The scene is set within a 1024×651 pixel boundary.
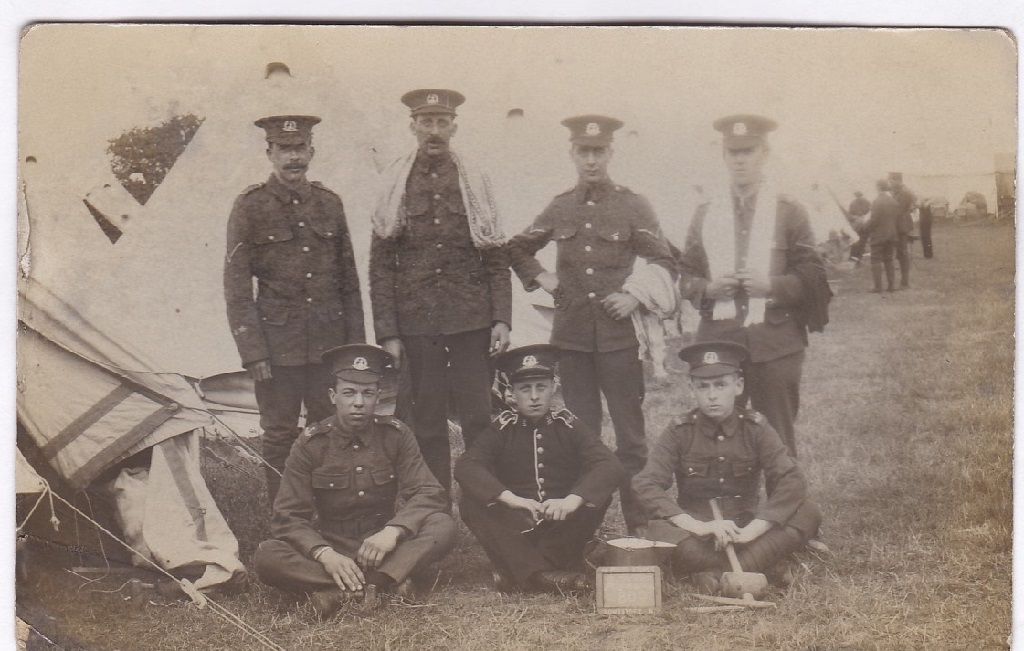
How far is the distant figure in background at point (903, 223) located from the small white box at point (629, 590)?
1.95 meters

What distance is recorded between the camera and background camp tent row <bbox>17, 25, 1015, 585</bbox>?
15.2ft

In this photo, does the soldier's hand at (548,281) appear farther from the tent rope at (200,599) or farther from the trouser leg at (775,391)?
the tent rope at (200,599)

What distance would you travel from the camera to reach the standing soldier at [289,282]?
4.55 meters

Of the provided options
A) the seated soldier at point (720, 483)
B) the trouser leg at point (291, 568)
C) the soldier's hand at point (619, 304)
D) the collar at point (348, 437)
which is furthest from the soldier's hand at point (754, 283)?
the trouser leg at point (291, 568)

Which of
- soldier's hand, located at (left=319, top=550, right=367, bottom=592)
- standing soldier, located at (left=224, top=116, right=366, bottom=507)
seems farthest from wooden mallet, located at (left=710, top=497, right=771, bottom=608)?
standing soldier, located at (left=224, top=116, right=366, bottom=507)

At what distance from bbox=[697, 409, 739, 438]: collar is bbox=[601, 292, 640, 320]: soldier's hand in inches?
24.7

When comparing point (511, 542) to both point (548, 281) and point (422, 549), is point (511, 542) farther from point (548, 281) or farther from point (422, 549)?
point (548, 281)

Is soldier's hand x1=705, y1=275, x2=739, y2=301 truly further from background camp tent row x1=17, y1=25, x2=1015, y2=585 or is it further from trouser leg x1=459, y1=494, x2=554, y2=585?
trouser leg x1=459, y1=494, x2=554, y2=585

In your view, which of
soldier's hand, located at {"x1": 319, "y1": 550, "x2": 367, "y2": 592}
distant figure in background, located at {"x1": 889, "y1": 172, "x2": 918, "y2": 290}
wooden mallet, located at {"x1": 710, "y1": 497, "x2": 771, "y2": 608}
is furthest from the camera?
distant figure in background, located at {"x1": 889, "y1": 172, "x2": 918, "y2": 290}

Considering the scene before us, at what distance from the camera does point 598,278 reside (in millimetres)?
4598

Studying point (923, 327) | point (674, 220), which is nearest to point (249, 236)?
point (674, 220)

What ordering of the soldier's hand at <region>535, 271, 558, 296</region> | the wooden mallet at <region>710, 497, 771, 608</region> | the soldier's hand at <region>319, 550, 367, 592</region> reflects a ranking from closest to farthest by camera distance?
the soldier's hand at <region>319, 550, 367, 592</region>, the wooden mallet at <region>710, 497, 771, 608</region>, the soldier's hand at <region>535, 271, 558, 296</region>

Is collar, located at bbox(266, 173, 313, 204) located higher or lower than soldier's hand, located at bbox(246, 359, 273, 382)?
higher

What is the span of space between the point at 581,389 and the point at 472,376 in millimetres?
545
